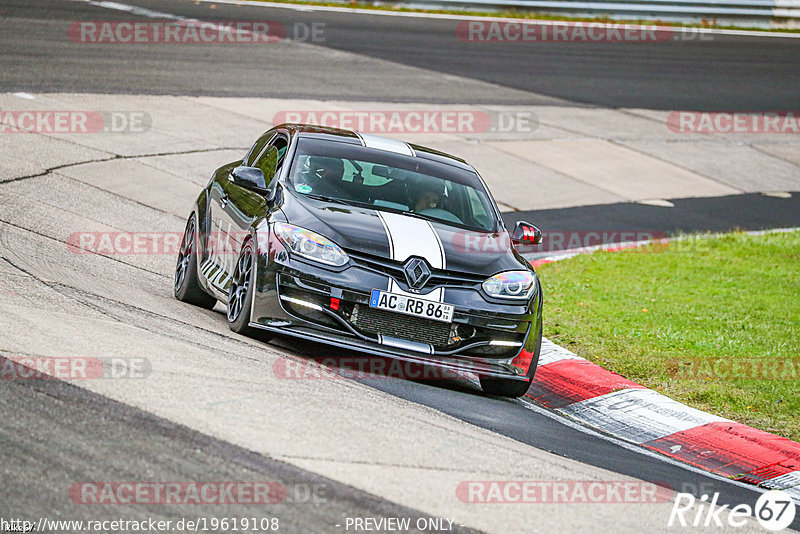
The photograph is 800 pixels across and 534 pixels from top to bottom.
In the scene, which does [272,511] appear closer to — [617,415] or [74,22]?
[617,415]

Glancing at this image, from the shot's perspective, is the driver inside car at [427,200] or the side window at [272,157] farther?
the side window at [272,157]

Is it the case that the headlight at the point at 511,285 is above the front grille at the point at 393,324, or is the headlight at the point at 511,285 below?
above

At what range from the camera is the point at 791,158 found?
21969mm

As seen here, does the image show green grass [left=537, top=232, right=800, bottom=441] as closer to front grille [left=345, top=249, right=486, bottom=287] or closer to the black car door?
front grille [left=345, top=249, right=486, bottom=287]

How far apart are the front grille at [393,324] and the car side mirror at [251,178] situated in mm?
1476

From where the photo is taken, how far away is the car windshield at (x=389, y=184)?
8.30 metres

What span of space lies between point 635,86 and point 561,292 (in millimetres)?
15288

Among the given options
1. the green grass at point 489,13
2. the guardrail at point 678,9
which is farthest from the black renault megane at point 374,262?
the guardrail at point 678,9

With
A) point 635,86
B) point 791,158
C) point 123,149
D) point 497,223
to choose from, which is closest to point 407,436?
point 497,223

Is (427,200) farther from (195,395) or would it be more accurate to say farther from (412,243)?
(195,395)

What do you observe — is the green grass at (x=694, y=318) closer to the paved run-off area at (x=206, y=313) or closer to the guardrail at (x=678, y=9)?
the paved run-off area at (x=206, y=313)

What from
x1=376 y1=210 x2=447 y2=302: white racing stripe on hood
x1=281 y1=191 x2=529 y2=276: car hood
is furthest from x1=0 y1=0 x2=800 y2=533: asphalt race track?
x1=281 y1=191 x2=529 y2=276: car hood

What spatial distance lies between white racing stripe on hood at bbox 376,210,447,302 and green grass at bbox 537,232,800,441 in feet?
6.59

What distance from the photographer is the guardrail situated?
30797 mm
